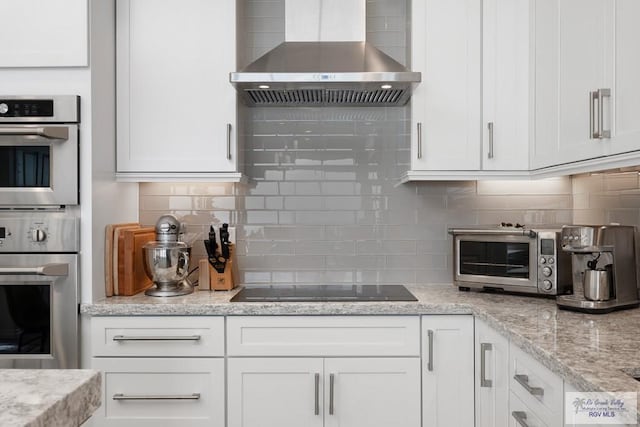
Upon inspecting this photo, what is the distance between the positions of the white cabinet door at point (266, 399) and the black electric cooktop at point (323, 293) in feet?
→ 0.99

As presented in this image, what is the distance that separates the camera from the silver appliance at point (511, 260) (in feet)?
7.14

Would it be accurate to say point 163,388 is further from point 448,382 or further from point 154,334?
point 448,382

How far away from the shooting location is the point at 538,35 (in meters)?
2.28

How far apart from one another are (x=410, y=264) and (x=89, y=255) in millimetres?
1559

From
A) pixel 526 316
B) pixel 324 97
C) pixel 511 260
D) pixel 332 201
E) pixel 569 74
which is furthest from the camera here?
pixel 332 201

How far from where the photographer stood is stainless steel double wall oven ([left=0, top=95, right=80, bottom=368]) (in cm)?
211

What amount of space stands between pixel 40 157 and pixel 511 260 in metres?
2.05

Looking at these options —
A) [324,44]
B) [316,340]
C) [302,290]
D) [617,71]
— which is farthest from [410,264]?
[617,71]

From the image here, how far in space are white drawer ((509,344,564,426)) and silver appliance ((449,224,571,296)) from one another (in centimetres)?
64

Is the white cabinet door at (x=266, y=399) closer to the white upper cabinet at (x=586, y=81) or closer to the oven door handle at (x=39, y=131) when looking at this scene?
the oven door handle at (x=39, y=131)

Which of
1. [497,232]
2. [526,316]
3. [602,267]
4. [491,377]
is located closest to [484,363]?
[491,377]

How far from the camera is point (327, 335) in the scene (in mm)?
2158

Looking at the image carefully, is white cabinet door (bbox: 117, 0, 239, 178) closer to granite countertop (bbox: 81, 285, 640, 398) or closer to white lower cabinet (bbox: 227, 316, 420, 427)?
granite countertop (bbox: 81, 285, 640, 398)

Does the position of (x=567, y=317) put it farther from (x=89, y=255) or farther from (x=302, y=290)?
(x=89, y=255)
